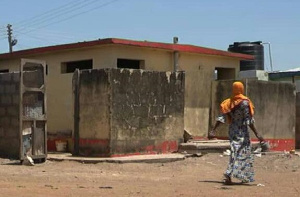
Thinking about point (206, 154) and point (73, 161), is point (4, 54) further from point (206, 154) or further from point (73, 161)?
point (206, 154)

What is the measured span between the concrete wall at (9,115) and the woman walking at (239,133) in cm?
479

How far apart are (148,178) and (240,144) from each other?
1792 millimetres

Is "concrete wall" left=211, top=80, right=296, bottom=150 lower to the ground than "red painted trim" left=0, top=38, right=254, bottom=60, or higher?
lower

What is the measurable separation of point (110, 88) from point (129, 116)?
0.80 metres

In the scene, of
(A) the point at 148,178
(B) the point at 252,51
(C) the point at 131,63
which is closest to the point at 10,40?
(B) the point at 252,51

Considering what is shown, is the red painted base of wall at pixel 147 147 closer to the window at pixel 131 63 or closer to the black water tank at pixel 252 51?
the window at pixel 131 63

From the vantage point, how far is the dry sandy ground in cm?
769

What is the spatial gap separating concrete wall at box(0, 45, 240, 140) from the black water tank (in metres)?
6.43

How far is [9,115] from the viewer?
11.7 meters

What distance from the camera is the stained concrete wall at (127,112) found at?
12.0 meters

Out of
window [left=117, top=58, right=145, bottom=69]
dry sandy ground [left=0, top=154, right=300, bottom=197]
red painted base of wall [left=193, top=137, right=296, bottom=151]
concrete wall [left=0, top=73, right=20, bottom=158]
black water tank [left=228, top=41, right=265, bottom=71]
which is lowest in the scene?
dry sandy ground [left=0, top=154, right=300, bottom=197]

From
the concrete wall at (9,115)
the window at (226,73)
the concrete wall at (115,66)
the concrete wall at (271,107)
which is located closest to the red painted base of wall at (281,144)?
the concrete wall at (271,107)

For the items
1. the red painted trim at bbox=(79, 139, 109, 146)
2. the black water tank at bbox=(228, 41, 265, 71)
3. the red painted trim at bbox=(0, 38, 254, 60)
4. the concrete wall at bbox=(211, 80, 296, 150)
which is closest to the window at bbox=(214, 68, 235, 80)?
the red painted trim at bbox=(0, 38, 254, 60)

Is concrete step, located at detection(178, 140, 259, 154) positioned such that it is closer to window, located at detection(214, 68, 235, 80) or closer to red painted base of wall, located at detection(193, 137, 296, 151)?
red painted base of wall, located at detection(193, 137, 296, 151)
